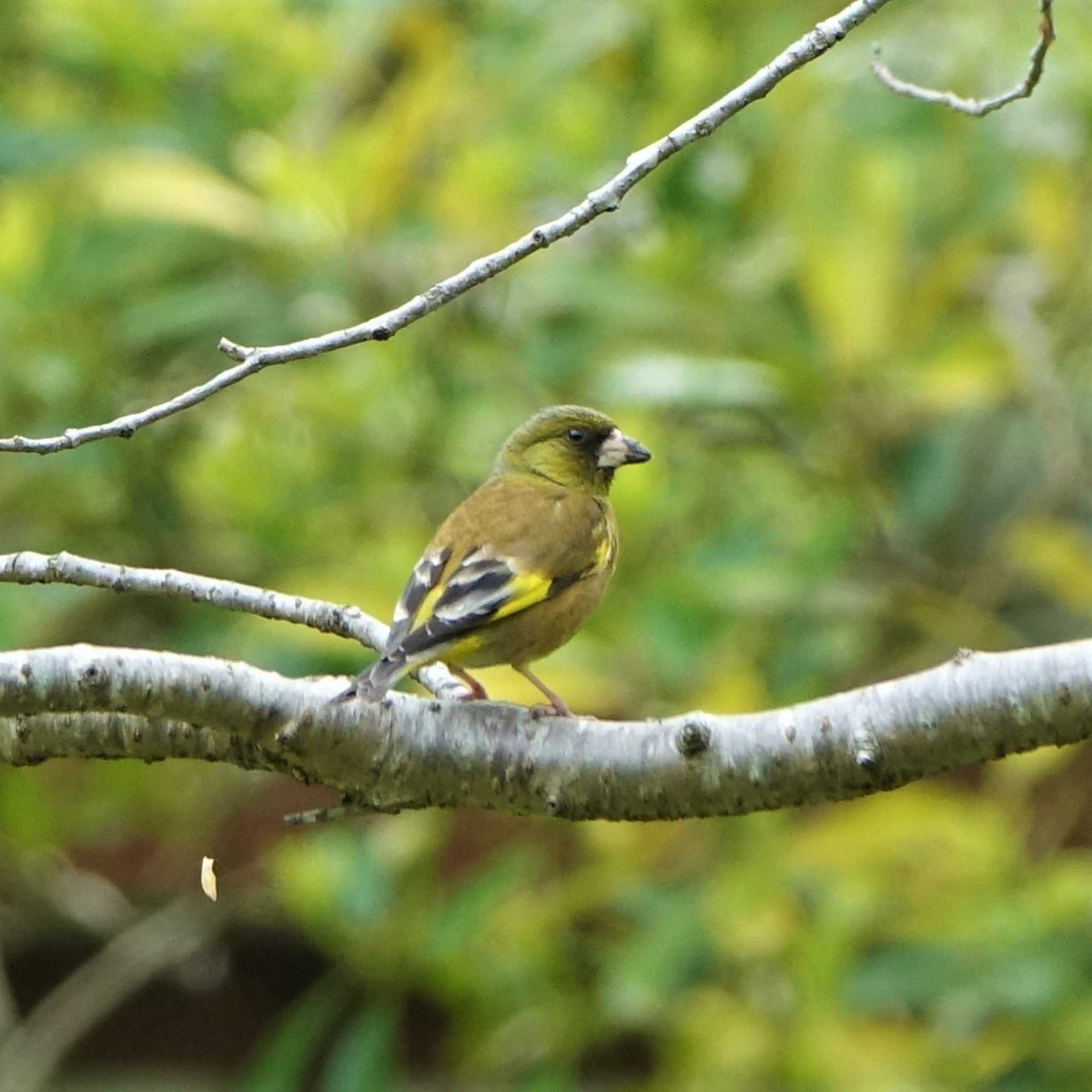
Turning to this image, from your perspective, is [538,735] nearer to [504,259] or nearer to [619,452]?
[504,259]

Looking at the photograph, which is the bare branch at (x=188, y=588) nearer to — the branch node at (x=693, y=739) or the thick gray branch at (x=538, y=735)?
the thick gray branch at (x=538, y=735)

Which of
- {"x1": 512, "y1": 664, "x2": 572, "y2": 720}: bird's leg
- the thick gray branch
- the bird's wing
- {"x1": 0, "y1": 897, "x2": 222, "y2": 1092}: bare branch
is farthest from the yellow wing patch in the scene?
{"x1": 0, "y1": 897, "x2": 222, "y2": 1092}: bare branch

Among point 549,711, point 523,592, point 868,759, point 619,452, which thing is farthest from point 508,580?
point 868,759

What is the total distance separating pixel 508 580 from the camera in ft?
12.4

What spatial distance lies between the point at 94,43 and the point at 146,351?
2.79 feet

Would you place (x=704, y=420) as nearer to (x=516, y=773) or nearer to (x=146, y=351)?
(x=146, y=351)

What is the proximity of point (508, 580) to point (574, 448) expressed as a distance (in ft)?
3.21

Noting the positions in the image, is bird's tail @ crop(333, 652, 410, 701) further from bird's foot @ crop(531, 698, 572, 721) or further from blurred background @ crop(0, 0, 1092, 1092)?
blurred background @ crop(0, 0, 1092, 1092)

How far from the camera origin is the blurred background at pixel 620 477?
179 inches

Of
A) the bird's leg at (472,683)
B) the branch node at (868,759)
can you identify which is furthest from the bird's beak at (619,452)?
the branch node at (868,759)

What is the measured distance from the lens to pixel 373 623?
3.25 meters

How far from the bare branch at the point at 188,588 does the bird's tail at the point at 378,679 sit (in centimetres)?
7

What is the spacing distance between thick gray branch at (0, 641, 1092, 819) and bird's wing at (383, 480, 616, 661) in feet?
2.14

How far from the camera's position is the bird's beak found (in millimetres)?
4574
